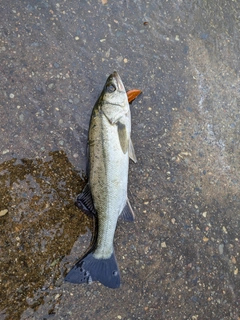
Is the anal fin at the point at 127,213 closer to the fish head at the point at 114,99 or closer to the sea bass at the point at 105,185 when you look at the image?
the sea bass at the point at 105,185

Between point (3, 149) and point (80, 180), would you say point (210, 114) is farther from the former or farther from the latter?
point (3, 149)

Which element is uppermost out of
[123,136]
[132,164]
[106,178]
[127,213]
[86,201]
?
[123,136]

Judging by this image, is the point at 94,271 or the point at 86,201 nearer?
the point at 94,271

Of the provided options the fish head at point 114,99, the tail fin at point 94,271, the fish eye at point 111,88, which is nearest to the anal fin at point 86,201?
the tail fin at point 94,271

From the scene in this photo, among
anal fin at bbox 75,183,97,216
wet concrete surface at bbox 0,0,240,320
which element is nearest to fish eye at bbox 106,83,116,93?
wet concrete surface at bbox 0,0,240,320

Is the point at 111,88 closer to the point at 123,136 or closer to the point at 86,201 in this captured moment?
the point at 123,136

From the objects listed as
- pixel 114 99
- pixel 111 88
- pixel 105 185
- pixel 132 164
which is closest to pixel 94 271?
pixel 105 185

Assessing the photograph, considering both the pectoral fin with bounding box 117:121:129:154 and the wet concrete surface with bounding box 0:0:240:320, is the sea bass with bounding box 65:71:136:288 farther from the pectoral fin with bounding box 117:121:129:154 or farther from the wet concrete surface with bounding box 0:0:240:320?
the wet concrete surface with bounding box 0:0:240:320

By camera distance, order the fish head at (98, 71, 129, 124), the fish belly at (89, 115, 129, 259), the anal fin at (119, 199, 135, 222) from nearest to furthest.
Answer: the fish belly at (89, 115, 129, 259)
the fish head at (98, 71, 129, 124)
the anal fin at (119, 199, 135, 222)
